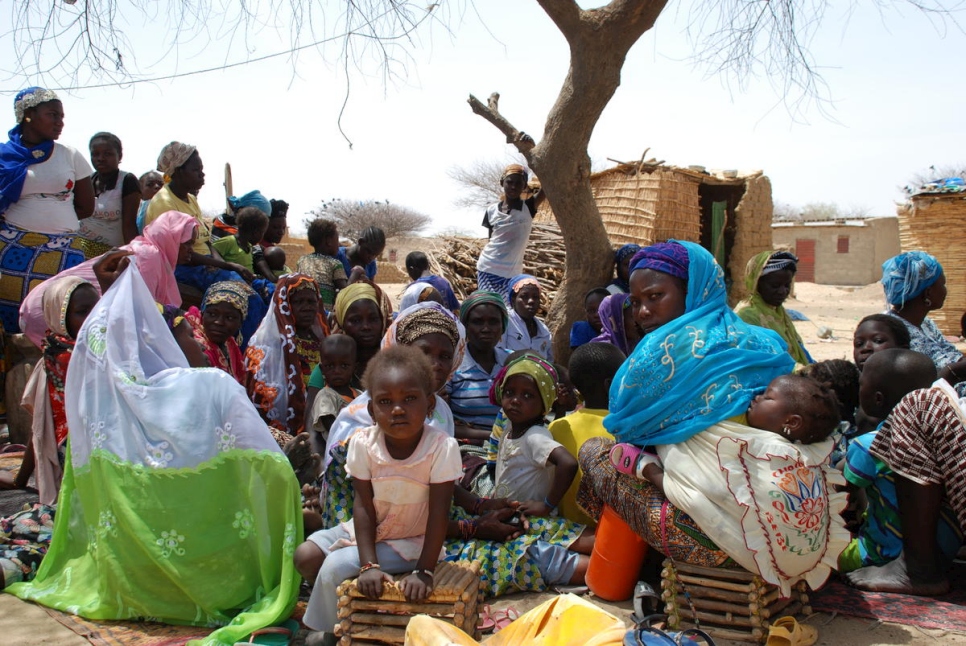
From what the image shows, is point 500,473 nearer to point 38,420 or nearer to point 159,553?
point 159,553

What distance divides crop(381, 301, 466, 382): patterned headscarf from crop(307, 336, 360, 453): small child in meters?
0.38

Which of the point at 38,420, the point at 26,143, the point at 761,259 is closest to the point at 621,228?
the point at 761,259

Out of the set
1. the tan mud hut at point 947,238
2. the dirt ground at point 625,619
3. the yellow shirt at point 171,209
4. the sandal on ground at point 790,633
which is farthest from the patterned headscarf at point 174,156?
the tan mud hut at point 947,238

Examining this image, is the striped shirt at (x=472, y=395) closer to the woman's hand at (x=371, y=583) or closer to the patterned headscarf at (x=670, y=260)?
the patterned headscarf at (x=670, y=260)

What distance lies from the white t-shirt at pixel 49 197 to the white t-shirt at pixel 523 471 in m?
4.05

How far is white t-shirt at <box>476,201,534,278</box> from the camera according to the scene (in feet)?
27.9

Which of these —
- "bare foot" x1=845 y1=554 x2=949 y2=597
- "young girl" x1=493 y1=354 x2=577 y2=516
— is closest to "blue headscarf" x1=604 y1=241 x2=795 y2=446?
"young girl" x1=493 y1=354 x2=577 y2=516

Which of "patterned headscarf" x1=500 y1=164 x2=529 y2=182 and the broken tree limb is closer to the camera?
the broken tree limb

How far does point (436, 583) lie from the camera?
2791 millimetres

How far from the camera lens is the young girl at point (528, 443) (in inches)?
146

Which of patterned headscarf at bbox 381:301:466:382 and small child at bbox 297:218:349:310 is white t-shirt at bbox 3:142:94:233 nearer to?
small child at bbox 297:218:349:310

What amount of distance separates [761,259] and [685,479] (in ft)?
10.4

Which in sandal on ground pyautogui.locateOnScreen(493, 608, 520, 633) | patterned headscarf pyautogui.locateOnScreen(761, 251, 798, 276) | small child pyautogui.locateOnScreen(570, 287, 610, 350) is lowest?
sandal on ground pyautogui.locateOnScreen(493, 608, 520, 633)

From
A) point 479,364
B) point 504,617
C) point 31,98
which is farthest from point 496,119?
point 504,617
